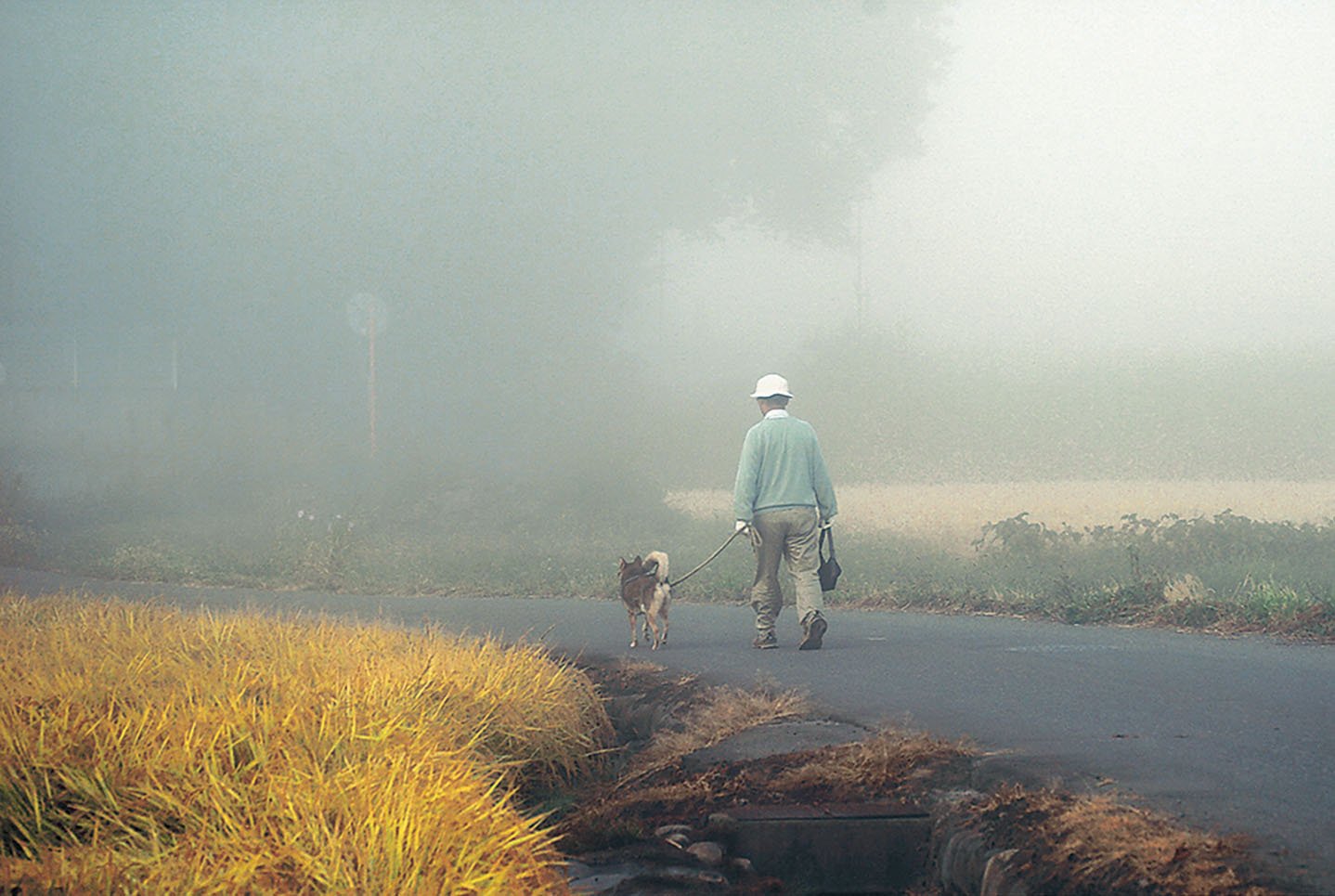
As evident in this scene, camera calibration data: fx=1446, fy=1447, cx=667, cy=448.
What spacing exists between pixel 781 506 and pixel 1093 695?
4.22 m

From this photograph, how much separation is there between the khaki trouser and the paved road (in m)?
0.43

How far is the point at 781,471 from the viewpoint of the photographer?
43.0ft

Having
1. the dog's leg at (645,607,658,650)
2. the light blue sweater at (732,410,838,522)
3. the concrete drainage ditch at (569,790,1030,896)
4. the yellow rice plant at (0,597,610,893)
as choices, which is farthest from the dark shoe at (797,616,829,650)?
the concrete drainage ditch at (569,790,1030,896)

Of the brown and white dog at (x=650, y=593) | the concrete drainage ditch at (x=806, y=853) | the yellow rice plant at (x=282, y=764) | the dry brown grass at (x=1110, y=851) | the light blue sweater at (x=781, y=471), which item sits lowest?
the concrete drainage ditch at (x=806, y=853)

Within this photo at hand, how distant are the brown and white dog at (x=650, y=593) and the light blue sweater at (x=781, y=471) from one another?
2.85 feet

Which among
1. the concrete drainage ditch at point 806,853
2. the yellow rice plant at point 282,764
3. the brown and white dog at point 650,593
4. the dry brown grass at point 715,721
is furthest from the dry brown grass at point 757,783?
the brown and white dog at point 650,593

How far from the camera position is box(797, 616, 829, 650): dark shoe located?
1267cm

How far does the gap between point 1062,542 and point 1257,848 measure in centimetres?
1720

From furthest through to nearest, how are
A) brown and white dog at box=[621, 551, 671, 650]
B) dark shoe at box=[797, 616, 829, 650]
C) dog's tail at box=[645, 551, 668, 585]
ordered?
dog's tail at box=[645, 551, 668, 585]
brown and white dog at box=[621, 551, 671, 650]
dark shoe at box=[797, 616, 829, 650]

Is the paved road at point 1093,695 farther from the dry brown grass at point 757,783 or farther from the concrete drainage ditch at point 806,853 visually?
the concrete drainage ditch at point 806,853

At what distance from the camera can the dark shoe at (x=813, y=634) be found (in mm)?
12672

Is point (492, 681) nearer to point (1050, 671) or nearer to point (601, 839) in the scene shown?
point (601, 839)

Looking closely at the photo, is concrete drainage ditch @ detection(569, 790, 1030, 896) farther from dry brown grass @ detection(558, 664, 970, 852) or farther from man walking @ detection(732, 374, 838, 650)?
man walking @ detection(732, 374, 838, 650)

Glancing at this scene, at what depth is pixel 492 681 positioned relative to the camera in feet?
27.6
